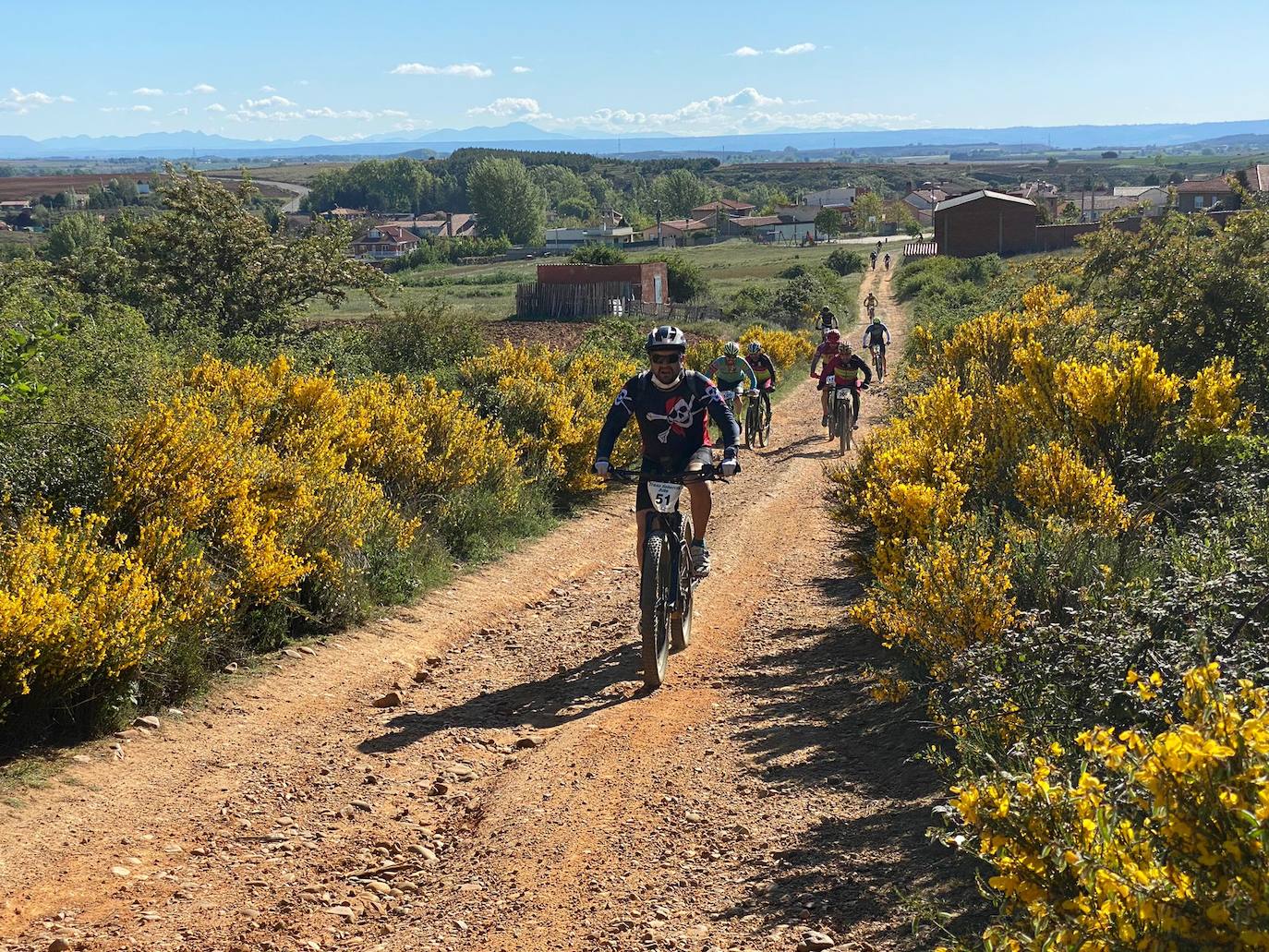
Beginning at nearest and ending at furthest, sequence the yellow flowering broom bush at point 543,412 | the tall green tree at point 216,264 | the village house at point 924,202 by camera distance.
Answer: the yellow flowering broom bush at point 543,412
the tall green tree at point 216,264
the village house at point 924,202

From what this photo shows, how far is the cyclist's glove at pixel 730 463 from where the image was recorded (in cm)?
805

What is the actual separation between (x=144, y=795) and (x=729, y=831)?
3.07 metres

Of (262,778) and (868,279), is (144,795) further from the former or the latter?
(868,279)

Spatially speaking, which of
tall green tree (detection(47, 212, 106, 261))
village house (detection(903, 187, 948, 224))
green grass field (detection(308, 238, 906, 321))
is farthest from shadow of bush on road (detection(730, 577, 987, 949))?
A: village house (detection(903, 187, 948, 224))

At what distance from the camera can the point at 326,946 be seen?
4664mm

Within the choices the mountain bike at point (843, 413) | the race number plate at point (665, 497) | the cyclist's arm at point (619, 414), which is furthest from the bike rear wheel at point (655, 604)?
the mountain bike at point (843, 413)

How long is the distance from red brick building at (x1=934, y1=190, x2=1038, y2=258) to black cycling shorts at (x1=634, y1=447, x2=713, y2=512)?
77.2m

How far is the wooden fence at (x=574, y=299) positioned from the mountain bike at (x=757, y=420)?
34560mm

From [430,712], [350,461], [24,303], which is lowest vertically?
[430,712]

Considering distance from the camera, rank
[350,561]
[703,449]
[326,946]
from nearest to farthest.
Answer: [326,946]
[703,449]
[350,561]

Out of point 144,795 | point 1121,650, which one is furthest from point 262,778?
point 1121,650

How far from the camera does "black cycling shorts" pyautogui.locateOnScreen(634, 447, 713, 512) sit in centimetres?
826

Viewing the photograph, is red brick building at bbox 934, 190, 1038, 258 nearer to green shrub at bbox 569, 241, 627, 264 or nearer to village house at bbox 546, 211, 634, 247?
green shrub at bbox 569, 241, 627, 264

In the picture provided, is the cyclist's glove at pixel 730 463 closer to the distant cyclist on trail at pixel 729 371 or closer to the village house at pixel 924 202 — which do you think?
the distant cyclist on trail at pixel 729 371
